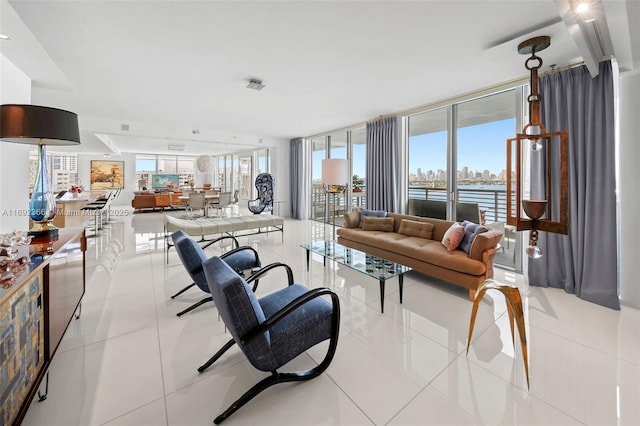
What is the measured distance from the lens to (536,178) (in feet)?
11.0

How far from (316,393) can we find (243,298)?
0.78 m

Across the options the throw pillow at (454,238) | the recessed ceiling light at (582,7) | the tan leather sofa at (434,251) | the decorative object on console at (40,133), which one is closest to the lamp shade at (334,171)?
the tan leather sofa at (434,251)

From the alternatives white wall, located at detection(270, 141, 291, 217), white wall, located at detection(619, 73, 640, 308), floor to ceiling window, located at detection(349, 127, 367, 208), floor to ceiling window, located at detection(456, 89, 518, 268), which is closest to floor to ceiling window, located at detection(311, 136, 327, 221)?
white wall, located at detection(270, 141, 291, 217)

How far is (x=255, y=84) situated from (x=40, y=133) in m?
2.43

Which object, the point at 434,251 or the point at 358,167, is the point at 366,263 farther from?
the point at 358,167

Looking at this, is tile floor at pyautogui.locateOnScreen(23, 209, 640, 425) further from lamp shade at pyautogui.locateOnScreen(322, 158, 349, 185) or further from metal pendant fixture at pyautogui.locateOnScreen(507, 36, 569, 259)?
lamp shade at pyautogui.locateOnScreen(322, 158, 349, 185)

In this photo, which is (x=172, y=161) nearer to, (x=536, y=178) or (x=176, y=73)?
(x=176, y=73)

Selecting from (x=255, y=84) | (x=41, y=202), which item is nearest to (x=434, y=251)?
(x=255, y=84)

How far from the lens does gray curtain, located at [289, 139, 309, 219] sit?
8.20m

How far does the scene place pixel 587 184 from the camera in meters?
2.96

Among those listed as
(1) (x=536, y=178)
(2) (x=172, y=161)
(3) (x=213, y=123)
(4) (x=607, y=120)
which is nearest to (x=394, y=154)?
(1) (x=536, y=178)

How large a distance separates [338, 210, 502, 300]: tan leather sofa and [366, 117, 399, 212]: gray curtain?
0.86 m

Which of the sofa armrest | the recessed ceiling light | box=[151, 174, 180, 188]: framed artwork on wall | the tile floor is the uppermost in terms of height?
box=[151, 174, 180, 188]: framed artwork on wall

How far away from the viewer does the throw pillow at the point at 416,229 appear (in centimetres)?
404
